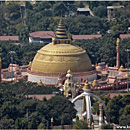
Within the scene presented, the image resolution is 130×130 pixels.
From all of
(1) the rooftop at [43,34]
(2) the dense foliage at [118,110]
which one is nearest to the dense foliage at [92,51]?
(1) the rooftop at [43,34]

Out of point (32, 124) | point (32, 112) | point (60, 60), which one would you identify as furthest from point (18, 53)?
point (32, 124)

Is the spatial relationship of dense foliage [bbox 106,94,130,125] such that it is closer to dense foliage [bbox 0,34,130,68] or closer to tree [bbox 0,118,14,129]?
tree [bbox 0,118,14,129]

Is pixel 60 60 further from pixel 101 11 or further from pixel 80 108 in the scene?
pixel 101 11

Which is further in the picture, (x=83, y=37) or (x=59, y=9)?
(x=59, y=9)

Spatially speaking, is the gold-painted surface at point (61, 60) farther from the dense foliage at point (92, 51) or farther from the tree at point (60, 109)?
the tree at point (60, 109)

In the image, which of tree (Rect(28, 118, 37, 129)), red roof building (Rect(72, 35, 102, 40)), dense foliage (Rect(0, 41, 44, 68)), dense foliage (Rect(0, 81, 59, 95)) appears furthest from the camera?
red roof building (Rect(72, 35, 102, 40))

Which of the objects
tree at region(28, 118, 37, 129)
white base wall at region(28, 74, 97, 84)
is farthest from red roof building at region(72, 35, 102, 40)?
tree at region(28, 118, 37, 129)

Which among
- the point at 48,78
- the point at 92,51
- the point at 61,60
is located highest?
the point at 61,60

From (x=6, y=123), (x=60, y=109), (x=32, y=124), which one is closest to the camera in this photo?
(x=32, y=124)
